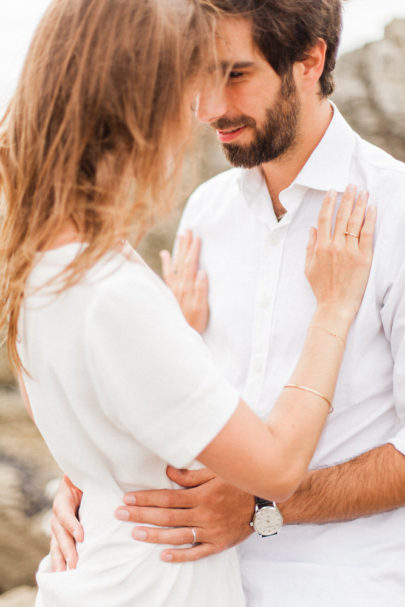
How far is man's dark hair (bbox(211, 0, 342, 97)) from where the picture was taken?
165cm

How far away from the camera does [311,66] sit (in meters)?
1.78

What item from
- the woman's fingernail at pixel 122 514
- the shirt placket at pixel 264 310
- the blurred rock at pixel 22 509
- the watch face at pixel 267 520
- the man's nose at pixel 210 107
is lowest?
the blurred rock at pixel 22 509

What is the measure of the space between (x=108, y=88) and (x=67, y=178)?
15 centimetres

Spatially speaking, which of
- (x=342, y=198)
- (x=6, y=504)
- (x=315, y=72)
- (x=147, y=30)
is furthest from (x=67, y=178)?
(x=6, y=504)

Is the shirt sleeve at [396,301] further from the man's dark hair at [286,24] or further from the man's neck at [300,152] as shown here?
the man's dark hair at [286,24]

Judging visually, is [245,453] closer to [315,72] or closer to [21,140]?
[21,140]

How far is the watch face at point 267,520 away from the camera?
1487 mm

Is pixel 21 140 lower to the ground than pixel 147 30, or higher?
lower

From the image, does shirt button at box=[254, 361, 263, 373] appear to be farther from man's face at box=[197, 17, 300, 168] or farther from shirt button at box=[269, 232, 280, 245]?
man's face at box=[197, 17, 300, 168]

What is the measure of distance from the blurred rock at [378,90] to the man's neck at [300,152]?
72.9 inches

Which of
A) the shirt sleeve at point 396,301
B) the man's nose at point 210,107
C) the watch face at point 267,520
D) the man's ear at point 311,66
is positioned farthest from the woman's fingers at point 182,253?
the watch face at point 267,520

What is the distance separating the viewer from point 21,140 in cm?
113

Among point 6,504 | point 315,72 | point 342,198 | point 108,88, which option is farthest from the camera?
point 6,504

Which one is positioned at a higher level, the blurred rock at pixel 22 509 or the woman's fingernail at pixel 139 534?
the woman's fingernail at pixel 139 534
